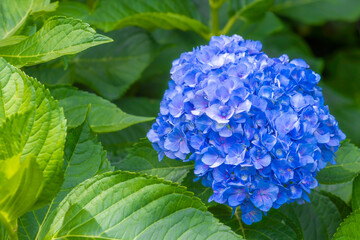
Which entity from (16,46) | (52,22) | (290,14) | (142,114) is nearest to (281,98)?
(52,22)

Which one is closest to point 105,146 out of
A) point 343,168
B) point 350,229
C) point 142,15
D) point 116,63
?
point 116,63

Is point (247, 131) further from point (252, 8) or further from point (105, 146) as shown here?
point (252, 8)

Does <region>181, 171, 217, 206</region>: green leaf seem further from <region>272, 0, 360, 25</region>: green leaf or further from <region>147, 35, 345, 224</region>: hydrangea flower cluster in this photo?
<region>272, 0, 360, 25</region>: green leaf

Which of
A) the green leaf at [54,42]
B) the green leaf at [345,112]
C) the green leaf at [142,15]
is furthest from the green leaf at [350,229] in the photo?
the green leaf at [345,112]

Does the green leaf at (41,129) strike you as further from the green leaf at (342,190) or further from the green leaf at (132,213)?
the green leaf at (342,190)

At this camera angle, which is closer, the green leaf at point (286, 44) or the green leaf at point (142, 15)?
the green leaf at point (142, 15)

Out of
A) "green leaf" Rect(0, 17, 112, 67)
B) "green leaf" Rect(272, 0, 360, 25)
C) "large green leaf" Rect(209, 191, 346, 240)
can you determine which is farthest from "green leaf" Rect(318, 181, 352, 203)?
"green leaf" Rect(272, 0, 360, 25)

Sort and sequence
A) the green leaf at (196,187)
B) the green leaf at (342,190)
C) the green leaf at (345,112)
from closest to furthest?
the green leaf at (196,187)
the green leaf at (342,190)
the green leaf at (345,112)
